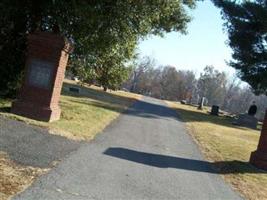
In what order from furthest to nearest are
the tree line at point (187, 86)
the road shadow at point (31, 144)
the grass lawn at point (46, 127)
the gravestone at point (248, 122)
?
the tree line at point (187, 86), the gravestone at point (248, 122), the road shadow at point (31, 144), the grass lawn at point (46, 127)

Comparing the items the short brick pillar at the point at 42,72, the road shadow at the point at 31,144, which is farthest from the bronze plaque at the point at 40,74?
the road shadow at the point at 31,144

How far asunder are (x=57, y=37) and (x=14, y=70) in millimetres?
2998

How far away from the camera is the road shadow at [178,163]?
12703 mm

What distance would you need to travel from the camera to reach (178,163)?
13.5m

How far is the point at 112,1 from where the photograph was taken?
56.5ft

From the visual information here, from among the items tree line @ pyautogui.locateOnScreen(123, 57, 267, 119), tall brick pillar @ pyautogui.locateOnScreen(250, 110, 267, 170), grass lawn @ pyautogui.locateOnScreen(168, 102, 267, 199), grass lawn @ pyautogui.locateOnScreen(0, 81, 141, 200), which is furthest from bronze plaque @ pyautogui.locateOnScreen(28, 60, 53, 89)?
tree line @ pyautogui.locateOnScreen(123, 57, 267, 119)

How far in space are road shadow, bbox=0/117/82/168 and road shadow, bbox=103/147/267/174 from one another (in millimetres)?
1189

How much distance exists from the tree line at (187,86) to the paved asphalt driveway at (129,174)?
92919 mm

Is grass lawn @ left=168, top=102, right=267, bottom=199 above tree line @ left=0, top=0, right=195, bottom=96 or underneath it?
underneath

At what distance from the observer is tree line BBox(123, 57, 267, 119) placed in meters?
123

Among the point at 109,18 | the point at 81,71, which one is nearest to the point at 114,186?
the point at 109,18

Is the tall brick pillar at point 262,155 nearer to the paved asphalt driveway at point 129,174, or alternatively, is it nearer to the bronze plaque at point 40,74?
the paved asphalt driveway at point 129,174

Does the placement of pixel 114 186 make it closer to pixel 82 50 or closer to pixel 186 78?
pixel 82 50

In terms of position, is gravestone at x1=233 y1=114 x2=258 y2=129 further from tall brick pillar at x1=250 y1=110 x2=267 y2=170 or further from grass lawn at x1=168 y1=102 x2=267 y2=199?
tall brick pillar at x1=250 y1=110 x2=267 y2=170
